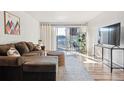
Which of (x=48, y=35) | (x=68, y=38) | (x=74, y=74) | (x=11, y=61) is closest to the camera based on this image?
(x=11, y=61)

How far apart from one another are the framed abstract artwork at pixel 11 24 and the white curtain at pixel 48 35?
4.93 meters

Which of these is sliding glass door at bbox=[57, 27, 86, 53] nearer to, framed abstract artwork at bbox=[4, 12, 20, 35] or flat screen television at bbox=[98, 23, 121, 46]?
flat screen television at bbox=[98, 23, 121, 46]

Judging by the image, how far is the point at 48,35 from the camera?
1097 cm

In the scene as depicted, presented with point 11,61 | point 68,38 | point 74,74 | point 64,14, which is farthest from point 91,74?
point 68,38

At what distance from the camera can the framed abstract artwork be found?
481 cm

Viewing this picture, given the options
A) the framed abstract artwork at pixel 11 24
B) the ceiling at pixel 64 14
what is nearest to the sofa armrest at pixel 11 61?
the framed abstract artwork at pixel 11 24

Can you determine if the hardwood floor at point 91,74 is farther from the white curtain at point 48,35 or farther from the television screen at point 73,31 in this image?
the television screen at point 73,31

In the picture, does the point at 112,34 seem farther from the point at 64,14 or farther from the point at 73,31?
the point at 73,31

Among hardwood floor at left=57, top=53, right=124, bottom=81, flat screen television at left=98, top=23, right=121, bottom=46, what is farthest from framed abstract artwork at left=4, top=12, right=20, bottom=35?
flat screen television at left=98, top=23, right=121, bottom=46

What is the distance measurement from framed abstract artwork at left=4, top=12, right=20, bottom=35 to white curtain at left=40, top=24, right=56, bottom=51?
4.93 metres

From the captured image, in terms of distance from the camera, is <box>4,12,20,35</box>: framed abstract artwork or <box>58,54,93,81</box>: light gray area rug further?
<box>4,12,20,35</box>: framed abstract artwork

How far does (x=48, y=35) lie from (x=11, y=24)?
227 inches
